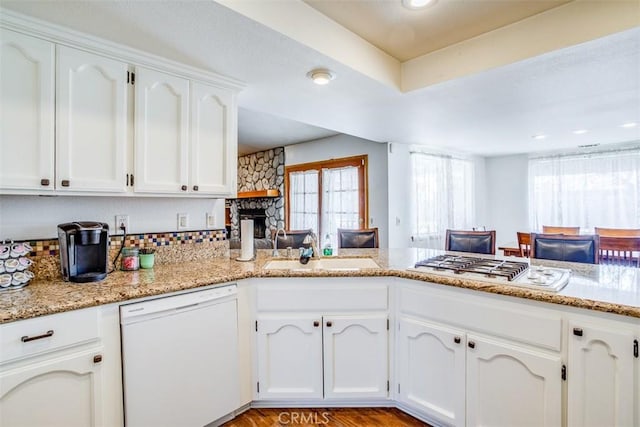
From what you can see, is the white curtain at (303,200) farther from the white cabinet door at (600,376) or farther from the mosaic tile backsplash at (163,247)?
the white cabinet door at (600,376)

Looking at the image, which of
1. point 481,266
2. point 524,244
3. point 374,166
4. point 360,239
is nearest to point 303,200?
point 374,166

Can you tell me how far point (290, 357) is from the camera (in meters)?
1.94

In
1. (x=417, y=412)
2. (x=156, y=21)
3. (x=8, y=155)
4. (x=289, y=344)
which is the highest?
(x=156, y=21)

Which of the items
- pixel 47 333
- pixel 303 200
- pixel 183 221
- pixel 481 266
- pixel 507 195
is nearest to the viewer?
pixel 47 333

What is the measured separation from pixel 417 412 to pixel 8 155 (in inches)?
97.8

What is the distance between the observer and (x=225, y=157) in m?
2.25

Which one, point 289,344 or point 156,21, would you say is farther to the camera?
point 289,344

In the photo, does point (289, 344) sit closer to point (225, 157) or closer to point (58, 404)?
point (58, 404)

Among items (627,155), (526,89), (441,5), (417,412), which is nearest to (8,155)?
(441,5)

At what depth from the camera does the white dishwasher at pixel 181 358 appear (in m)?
1.50

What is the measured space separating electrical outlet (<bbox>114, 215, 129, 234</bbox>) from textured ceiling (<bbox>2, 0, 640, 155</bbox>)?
1.02 metres

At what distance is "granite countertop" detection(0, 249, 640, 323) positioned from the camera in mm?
1289

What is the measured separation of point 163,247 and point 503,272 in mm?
2105

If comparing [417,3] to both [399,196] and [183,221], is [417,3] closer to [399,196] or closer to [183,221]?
[183,221]
